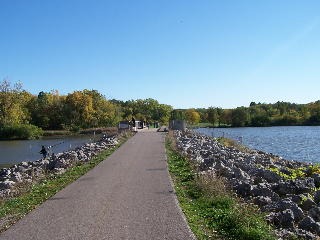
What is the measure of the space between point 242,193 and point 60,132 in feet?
250

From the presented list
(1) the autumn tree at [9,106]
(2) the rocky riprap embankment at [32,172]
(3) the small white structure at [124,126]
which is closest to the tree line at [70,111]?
(1) the autumn tree at [9,106]

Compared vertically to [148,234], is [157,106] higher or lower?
higher

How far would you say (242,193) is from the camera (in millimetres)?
11930

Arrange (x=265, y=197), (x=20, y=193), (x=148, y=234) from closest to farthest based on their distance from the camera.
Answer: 1. (x=148, y=234)
2. (x=265, y=197)
3. (x=20, y=193)

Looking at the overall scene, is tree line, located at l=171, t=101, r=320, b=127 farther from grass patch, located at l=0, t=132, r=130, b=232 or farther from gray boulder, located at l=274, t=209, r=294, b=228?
gray boulder, located at l=274, t=209, r=294, b=228

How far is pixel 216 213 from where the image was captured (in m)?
9.17

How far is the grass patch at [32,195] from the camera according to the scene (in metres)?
9.76

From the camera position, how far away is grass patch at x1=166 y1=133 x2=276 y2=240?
7.67 meters

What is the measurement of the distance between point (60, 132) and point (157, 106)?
136 ft

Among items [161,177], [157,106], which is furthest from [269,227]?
[157,106]

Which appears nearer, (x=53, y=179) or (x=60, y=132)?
(x=53, y=179)

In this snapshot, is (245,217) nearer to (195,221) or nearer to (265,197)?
(195,221)

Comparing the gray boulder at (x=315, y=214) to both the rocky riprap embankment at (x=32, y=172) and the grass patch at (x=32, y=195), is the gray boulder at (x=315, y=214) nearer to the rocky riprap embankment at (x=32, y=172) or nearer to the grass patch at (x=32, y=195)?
the grass patch at (x=32, y=195)

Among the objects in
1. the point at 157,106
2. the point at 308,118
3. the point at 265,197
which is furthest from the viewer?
the point at 308,118
